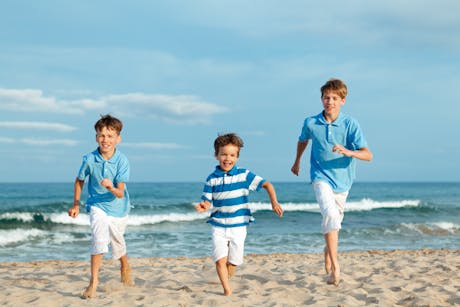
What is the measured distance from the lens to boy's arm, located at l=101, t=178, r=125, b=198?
5.11 metres

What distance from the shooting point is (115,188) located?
524 cm

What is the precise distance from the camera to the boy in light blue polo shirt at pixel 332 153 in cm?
557

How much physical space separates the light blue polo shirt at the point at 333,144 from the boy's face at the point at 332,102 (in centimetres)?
11

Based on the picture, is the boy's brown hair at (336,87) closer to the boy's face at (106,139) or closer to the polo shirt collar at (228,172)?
the polo shirt collar at (228,172)

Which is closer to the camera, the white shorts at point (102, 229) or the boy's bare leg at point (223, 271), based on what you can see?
the boy's bare leg at point (223, 271)

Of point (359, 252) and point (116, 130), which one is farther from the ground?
point (116, 130)

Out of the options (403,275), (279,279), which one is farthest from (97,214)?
(403,275)

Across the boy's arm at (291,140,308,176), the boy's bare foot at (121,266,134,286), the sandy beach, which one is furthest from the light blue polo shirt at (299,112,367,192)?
the boy's bare foot at (121,266,134,286)

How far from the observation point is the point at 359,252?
40.2 feet

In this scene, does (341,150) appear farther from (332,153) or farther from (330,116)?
(330,116)

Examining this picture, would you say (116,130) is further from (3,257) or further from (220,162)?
(3,257)

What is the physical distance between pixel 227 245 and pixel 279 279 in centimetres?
142

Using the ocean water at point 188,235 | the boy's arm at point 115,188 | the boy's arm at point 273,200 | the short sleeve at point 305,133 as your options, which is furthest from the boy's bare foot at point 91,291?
the ocean water at point 188,235

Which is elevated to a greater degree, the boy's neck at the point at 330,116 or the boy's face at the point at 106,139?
the boy's neck at the point at 330,116
